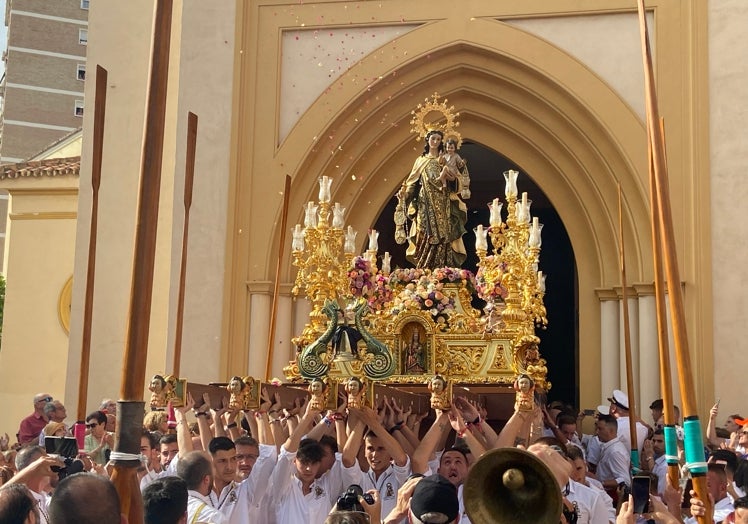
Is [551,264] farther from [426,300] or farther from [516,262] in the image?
[426,300]

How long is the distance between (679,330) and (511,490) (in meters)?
1.94

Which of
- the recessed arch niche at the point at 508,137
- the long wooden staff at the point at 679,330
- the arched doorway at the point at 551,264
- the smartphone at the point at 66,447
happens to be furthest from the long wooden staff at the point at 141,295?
the arched doorway at the point at 551,264

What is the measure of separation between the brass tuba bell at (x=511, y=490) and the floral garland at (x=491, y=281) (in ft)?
25.0

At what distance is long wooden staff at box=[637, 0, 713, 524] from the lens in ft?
16.9

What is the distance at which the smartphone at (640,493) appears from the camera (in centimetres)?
465

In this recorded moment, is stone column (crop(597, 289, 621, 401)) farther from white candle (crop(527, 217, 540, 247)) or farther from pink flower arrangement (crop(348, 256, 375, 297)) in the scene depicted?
pink flower arrangement (crop(348, 256, 375, 297))

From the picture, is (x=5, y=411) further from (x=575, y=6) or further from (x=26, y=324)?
(x=575, y=6)

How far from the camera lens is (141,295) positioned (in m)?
4.70

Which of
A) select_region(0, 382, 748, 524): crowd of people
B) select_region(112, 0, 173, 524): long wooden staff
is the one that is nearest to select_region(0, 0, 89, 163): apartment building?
select_region(0, 382, 748, 524): crowd of people

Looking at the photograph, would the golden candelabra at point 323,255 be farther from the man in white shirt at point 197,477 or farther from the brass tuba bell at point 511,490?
the brass tuba bell at point 511,490

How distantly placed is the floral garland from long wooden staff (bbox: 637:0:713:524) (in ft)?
18.4

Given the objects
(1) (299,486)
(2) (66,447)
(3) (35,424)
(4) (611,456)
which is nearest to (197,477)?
(2) (66,447)

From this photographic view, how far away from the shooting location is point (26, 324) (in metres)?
20.3

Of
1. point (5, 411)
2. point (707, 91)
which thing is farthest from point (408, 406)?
point (5, 411)
